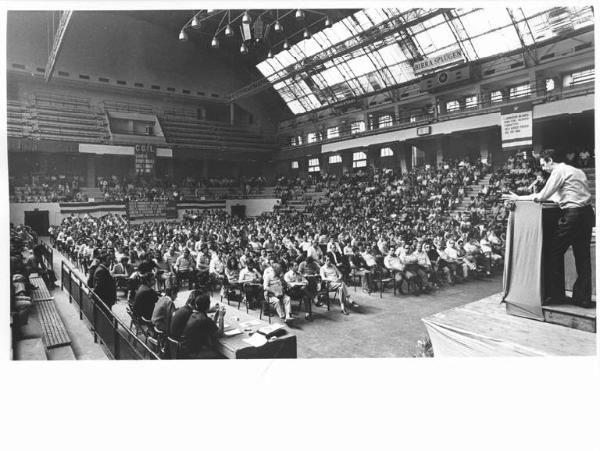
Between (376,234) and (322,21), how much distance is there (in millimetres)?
16796

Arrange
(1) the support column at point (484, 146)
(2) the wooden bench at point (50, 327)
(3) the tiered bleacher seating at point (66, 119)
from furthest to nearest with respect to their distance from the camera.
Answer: (3) the tiered bleacher seating at point (66, 119), (1) the support column at point (484, 146), (2) the wooden bench at point (50, 327)

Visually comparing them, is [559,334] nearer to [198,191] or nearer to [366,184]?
[366,184]

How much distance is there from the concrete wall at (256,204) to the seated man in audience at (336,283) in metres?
18.7

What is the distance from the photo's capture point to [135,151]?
24.8 meters

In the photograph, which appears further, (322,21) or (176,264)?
(322,21)

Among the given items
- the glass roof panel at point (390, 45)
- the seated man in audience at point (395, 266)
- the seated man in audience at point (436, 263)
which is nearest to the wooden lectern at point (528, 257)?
the seated man in audience at point (395, 266)

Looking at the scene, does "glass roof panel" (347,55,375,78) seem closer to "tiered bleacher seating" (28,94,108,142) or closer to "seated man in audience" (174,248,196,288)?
"tiered bleacher seating" (28,94,108,142)

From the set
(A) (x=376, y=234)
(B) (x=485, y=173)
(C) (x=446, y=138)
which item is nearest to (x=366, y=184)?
(C) (x=446, y=138)

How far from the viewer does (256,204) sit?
27.3 m

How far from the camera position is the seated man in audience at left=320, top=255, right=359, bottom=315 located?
7824 mm

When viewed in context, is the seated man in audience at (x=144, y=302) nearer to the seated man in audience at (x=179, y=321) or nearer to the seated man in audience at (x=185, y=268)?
the seated man in audience at (x=179, y=321)

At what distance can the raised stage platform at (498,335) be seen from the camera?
3.60 m

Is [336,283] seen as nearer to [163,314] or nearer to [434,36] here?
[163,314]

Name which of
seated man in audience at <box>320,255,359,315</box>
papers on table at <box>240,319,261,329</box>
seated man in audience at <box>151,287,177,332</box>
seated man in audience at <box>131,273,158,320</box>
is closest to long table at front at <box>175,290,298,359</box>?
papers on table at <box>240,319,261,329</box>
